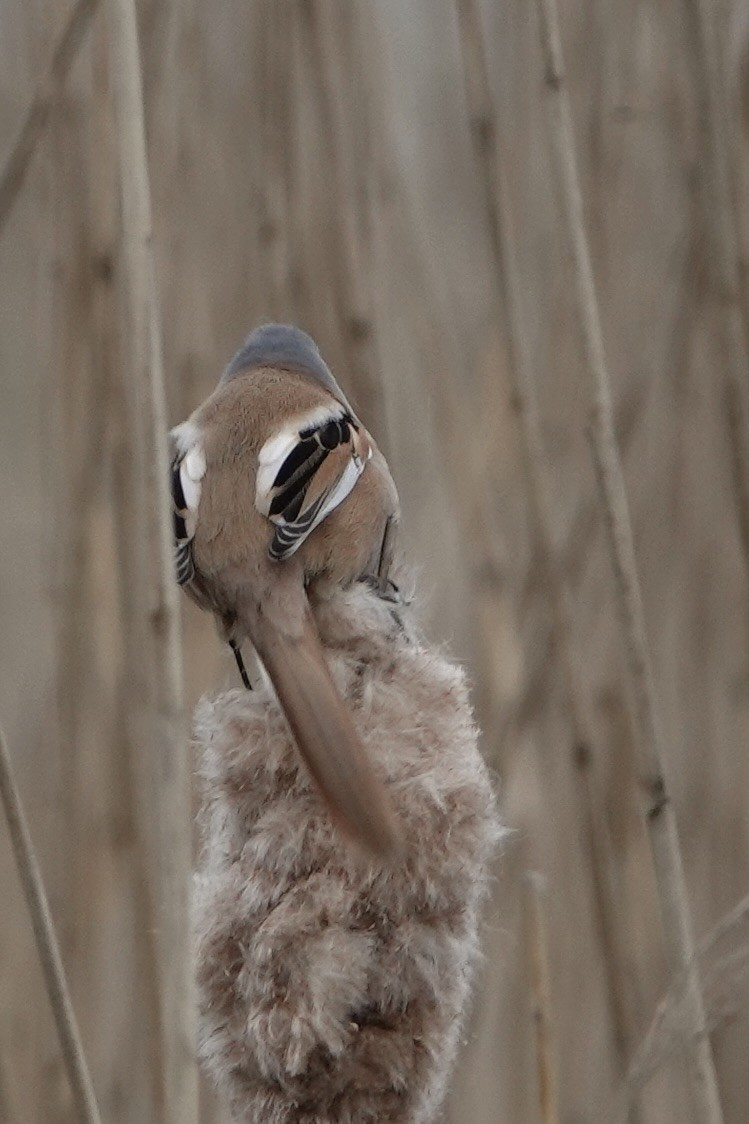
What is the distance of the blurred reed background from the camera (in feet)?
6.09

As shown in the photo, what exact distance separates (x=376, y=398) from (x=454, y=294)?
62cm

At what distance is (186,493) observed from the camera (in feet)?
5.37

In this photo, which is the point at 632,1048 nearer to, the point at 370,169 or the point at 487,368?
the point at 487,368

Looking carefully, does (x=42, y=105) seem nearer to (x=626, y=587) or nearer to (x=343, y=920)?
(x=626, y=587)

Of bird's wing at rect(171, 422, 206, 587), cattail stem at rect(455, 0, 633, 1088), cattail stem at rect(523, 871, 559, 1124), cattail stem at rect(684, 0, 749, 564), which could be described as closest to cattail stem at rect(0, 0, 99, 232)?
bird's wing at rect(171, 422, 206, 587)

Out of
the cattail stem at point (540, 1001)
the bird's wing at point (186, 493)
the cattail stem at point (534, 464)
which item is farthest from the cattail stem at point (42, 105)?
the cattail stem at point (540, 1001)

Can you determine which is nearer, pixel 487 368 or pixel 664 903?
pixel 664 903

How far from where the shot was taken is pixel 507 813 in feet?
7.02

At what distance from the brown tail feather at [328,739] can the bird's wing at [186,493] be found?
8.4 inches

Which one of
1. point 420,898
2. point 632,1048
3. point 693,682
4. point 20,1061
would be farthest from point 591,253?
point 20,1061

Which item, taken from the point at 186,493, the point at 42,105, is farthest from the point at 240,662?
the point at 42,105

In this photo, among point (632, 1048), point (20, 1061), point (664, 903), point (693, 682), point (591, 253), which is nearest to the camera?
point (664, 903)

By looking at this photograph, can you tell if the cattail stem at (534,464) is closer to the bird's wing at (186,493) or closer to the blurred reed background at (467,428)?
the blurred reed background at (467,428)

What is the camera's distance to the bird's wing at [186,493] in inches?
63.2
